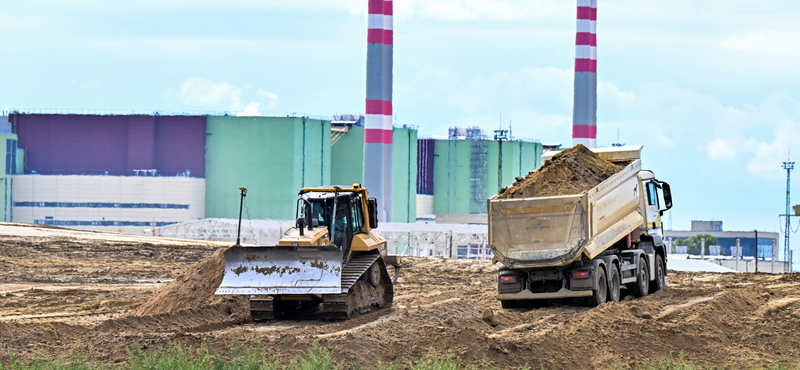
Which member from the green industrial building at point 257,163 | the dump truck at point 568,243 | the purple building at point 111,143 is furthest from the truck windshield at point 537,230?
the purple building at point 111,143

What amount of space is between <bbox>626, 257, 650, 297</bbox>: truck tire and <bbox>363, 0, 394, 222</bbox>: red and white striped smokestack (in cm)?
3396

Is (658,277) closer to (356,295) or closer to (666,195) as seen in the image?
(666,195)

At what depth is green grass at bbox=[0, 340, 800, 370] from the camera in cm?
978

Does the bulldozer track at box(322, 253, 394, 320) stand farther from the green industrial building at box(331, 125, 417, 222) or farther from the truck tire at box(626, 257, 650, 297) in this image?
the green industrial building at box(331, 125, 417, 222)

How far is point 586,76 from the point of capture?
55688mm

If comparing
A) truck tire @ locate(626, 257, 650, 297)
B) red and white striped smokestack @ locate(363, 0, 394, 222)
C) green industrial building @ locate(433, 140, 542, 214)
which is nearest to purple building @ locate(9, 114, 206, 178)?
red and white striped smokestack @ locate(363, 0, 394, 222)

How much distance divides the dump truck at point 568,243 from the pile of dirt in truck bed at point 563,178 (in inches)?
10.2

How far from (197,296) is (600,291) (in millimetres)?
7276

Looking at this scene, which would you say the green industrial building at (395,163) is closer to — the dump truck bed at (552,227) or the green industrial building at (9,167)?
the green industrial building at (9,167)

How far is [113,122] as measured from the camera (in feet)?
216

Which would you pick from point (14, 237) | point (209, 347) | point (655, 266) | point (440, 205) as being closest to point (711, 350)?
point (209, 347)

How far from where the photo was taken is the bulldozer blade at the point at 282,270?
1448cm

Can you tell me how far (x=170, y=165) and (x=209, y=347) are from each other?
5595 cm

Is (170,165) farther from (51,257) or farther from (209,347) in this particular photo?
(209,347)
